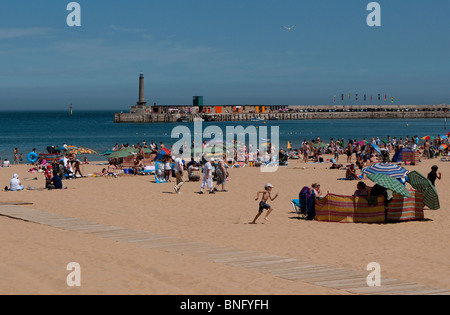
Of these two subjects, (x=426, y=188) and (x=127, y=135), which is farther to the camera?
(x=127, y=135)

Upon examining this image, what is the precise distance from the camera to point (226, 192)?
19.7 meters

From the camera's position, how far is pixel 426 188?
14.0 metres

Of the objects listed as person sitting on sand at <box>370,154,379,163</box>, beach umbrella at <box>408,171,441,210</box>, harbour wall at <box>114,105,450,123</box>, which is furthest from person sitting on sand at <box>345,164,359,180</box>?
harbour wall at <box>114,105,450,123</box>

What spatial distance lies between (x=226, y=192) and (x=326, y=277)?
37.1 ft

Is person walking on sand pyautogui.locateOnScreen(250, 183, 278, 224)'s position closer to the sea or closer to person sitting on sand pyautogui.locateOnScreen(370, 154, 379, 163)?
person sitting on sand pyautogui.locateOnScreen(370, 154, 379, 163)

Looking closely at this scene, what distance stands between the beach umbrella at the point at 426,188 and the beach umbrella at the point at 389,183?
26.7 inches

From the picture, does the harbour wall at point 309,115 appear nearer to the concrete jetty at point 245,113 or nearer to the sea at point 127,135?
the concrete jetty at point 245,113

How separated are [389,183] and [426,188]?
136 cm

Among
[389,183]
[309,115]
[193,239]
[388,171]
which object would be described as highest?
[309,115]

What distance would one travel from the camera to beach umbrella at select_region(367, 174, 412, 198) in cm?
1318

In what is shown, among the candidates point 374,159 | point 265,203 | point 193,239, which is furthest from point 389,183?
point 374,159

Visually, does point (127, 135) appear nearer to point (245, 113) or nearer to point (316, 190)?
point (316, 190)

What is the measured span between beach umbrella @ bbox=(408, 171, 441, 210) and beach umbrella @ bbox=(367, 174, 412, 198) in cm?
68
